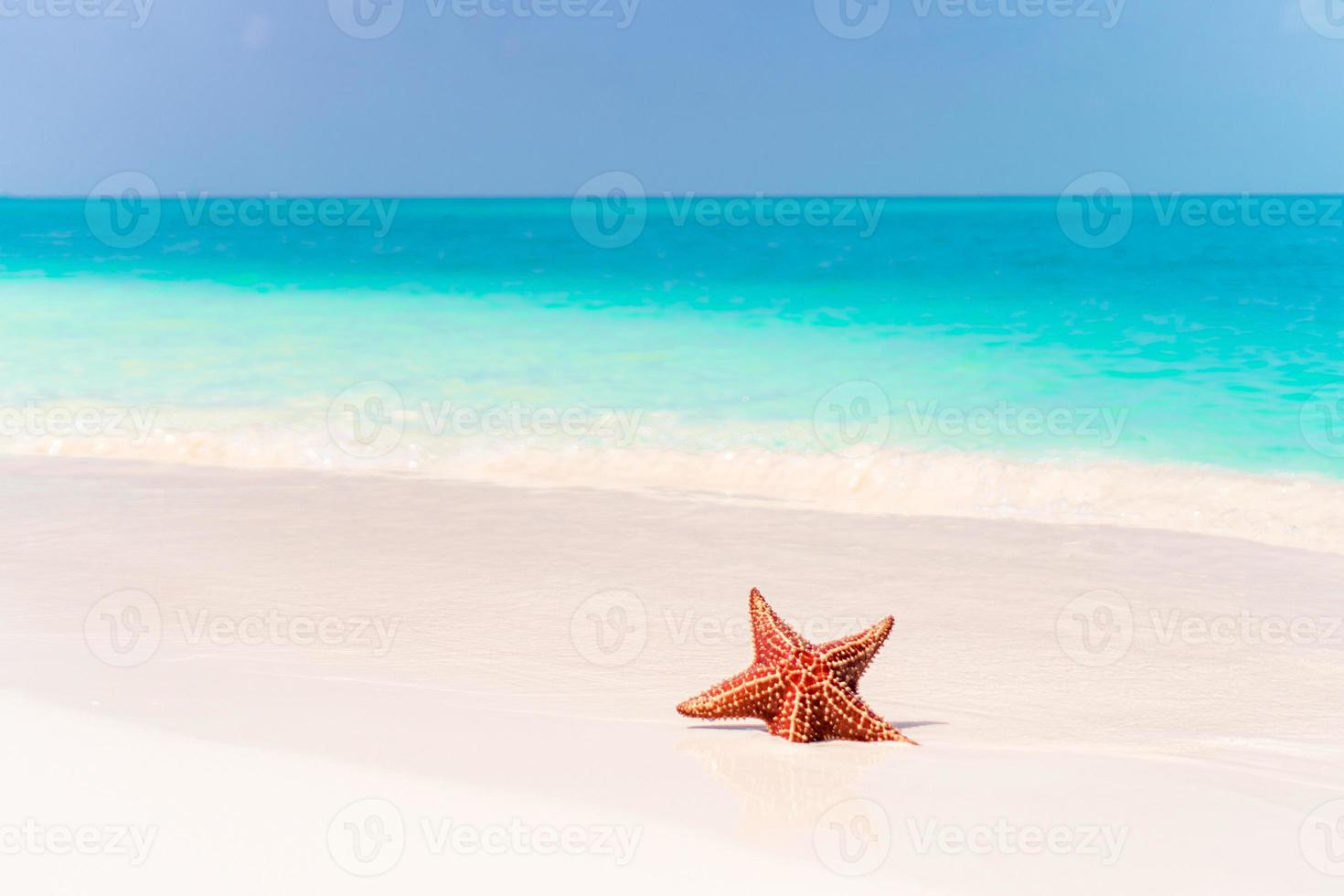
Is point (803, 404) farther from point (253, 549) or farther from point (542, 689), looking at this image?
point (542, 689)

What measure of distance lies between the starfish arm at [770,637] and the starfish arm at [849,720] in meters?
0.17

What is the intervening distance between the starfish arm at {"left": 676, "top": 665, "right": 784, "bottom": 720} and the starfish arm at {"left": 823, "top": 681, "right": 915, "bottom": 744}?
168 millimetres

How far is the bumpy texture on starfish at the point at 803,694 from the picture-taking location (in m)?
3.78

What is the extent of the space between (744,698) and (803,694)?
201 mm

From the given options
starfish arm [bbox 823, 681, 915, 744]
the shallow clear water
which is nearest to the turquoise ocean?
the shallow clear water

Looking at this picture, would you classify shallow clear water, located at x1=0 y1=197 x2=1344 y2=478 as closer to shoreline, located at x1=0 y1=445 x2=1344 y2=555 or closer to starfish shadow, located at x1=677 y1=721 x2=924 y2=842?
shoreline, located at x1=0 y1=445 x2=1344 y2=555

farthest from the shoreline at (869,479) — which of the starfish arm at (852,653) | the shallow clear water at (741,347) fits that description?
the starfish arm at (852,653)

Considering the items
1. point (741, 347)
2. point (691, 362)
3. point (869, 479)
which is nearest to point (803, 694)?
point (869, 479)

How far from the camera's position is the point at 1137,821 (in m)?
3.34

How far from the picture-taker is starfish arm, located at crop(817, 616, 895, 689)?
3.81 m

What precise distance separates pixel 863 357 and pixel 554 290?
33.3 feet

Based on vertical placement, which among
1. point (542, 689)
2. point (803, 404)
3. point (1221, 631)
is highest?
point (803, 404)

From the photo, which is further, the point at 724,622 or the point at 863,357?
the point at 863,357

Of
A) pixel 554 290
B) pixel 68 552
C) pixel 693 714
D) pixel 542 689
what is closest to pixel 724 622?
pixel 542 689
